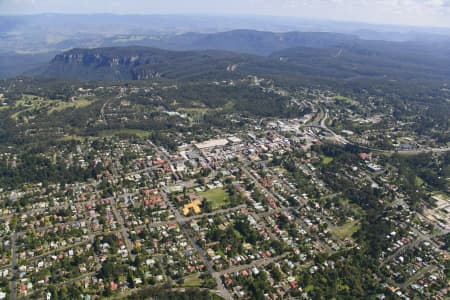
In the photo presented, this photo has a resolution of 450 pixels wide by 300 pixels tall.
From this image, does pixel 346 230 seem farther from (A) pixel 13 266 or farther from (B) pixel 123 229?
(A) pixel 13 266

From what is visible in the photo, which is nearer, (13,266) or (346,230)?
(13,266)

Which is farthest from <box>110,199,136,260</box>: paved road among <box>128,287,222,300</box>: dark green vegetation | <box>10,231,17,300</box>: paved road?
<box>10,231,17,300</box>: paved road

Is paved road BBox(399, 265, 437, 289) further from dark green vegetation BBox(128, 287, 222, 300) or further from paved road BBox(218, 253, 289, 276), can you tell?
dark green vegetation BBox(128, 287, 222, 300)

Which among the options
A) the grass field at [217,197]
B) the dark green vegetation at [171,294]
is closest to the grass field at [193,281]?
the dark green vegetation at [171,294]

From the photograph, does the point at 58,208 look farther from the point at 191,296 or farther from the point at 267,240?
the point at 267,240

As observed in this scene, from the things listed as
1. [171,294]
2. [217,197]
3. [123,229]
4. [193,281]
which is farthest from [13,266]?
[217,197]

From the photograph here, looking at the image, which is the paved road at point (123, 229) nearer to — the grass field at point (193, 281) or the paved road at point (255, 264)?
the grass field at point (193, 281)

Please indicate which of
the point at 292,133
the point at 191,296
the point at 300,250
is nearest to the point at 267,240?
the point at 300,250
